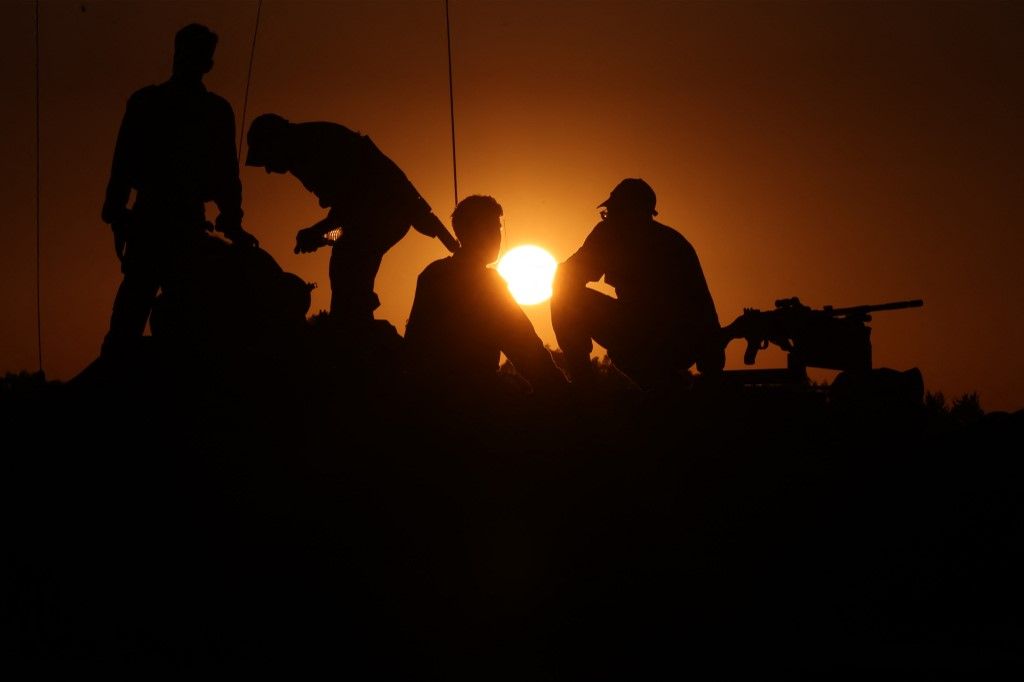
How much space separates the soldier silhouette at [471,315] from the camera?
8250 mm

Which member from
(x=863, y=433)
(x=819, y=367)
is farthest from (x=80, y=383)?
→ (x=819, y=367)

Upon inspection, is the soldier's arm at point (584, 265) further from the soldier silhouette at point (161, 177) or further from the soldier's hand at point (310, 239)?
the soldier silhouette at point (161, 177)

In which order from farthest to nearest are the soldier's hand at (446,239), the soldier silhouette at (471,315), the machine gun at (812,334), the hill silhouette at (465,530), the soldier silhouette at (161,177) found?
the machine gun at (812,334)
the soldier's hand at (446,239)
the soldier silhouette at (161,177)
the soldier silhouette at (471,315)
the hill silhouette at (465,530)

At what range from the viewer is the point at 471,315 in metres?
8.27

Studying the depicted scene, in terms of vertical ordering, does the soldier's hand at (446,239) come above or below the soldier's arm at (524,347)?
above

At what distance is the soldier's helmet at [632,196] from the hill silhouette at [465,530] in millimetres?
1874

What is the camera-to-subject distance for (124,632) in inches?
262

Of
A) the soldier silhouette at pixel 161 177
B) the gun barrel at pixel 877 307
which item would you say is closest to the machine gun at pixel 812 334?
the gun barrel at pixel 877 307

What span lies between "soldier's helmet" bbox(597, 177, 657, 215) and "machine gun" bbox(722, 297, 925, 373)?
1.54m

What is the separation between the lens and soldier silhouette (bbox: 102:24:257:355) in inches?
331

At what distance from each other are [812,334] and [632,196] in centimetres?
235

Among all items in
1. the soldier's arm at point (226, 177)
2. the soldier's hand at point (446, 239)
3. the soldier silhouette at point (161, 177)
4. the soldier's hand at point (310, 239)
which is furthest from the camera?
the soldier's hand at point (446, 239)

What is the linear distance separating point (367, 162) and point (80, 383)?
9.31 feet

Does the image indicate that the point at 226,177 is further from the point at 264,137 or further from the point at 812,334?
the point at 812,334
